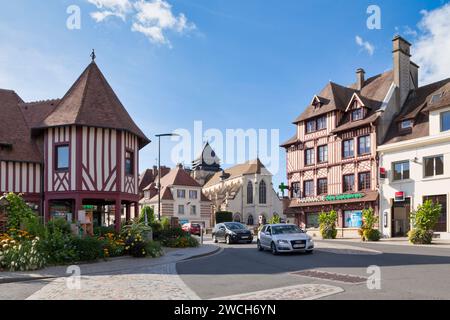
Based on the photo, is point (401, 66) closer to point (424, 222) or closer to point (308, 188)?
point (308, 188)

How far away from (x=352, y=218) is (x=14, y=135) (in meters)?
25.8

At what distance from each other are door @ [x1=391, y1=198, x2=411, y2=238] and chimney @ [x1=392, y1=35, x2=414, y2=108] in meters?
8.53

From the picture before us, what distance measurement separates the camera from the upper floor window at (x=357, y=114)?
1462 inches

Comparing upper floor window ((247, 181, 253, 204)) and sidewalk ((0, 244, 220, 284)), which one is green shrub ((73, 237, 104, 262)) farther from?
upper floor window ((247, 181, 253, 204))

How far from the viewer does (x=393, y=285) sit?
392 inches

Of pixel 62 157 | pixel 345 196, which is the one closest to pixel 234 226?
pixel 345 196

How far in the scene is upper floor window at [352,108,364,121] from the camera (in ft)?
122

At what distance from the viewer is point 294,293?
9172 millimetres

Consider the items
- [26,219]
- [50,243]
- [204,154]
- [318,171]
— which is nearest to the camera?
[50,243]

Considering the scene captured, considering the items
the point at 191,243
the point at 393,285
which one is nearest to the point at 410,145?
the point at 191,243

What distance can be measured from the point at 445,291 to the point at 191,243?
17073 millimetres

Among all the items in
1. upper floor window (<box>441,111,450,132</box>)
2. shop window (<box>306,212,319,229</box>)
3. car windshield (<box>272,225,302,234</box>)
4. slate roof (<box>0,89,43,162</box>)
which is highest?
upper floor window (<box>441,111,450,132</box>)

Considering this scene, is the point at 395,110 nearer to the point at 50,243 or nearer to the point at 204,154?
the point at 50,243

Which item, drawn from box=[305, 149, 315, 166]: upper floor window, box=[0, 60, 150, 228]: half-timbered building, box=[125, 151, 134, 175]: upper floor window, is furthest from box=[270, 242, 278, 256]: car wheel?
box=[305, 149, 315, 166]: upper floor window
